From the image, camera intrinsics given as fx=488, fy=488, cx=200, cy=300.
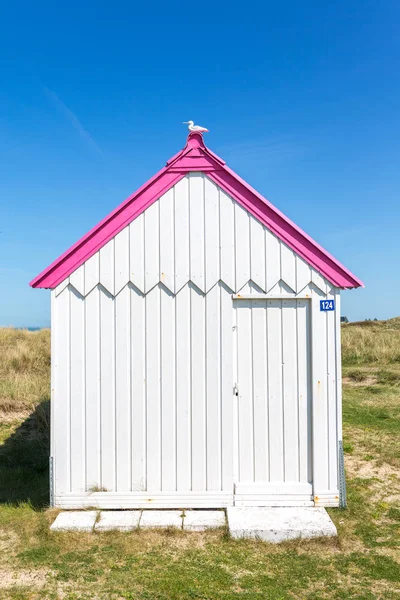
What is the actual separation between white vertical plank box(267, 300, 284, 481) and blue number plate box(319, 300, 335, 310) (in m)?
0.51

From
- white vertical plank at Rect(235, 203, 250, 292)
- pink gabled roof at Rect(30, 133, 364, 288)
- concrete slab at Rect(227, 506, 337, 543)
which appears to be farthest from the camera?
white vertical plank at Rect(235, 203, 250, 292)

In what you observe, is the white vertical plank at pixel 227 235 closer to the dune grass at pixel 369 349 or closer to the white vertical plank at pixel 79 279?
the white vertical plank at pixel 79 279

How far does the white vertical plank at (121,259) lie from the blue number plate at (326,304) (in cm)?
247

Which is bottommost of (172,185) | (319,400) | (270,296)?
(319,400)

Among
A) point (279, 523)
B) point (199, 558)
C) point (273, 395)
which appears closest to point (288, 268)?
point (273, 395)

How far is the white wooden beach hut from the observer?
6.11 m

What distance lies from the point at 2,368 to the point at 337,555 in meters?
12.5

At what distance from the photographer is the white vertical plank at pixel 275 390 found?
243 inches

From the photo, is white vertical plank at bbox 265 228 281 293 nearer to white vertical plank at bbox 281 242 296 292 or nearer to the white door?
white vertical plank at bbox 281 242 296 292

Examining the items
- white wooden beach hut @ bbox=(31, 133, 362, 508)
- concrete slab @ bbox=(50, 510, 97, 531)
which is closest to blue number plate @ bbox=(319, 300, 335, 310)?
white wooden beach hut @ bbox=(31, 133, 362, 508)

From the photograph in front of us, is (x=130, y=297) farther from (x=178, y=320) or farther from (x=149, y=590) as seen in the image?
(x=149, y=590)

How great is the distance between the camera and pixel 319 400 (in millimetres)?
6129

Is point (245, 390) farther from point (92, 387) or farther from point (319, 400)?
point (92, 387)

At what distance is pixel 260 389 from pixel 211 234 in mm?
2066
